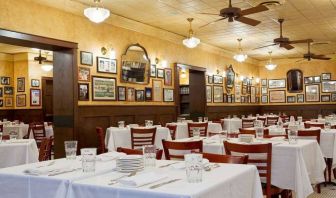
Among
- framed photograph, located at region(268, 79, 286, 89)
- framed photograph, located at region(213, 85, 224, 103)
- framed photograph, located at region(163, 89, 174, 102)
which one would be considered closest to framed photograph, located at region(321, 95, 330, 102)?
framed photograph, located at region(268, 79, 286, 89)

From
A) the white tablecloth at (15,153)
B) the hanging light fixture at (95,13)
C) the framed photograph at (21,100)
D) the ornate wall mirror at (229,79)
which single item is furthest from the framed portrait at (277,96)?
the white tablecloth at (15,153)

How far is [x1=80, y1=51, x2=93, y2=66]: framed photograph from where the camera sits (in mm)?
8336

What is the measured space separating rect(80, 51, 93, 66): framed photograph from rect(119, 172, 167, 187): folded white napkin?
6.44 metres

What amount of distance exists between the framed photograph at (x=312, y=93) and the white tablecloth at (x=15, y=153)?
14.5 meters

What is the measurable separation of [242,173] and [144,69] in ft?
26.2

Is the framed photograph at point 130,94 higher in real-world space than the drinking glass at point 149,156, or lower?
higher

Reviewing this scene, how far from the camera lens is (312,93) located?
1714 cm

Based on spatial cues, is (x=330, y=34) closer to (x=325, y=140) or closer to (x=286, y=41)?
(x=286, y=41)

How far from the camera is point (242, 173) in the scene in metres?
2.40

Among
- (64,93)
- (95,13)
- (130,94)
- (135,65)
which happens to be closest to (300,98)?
(135,65)

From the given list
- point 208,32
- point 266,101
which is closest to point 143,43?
point 208,32

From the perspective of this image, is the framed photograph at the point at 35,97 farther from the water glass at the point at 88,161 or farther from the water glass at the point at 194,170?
the water glass at the point at 194,170

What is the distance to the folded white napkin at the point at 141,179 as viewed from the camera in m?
2.04

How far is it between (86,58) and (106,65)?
69 centimetres
